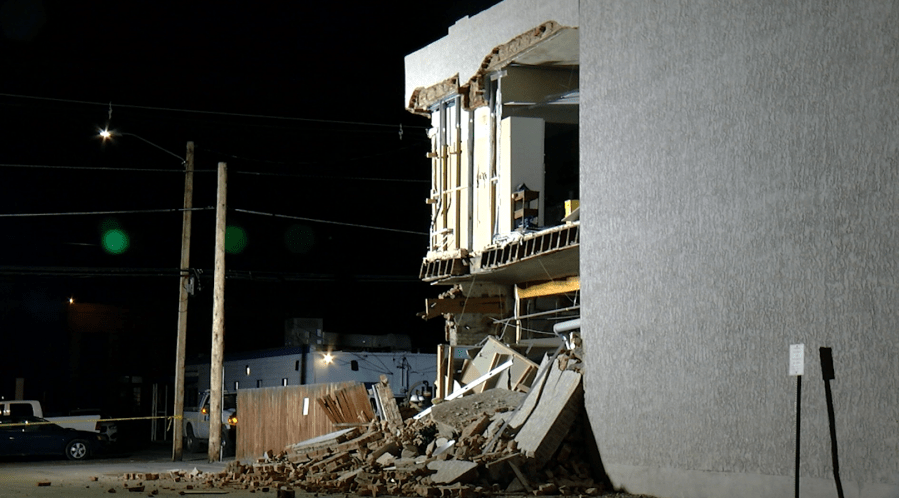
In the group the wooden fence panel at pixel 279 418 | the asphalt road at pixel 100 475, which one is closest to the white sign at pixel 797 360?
the asphalt road at pixel 100 475

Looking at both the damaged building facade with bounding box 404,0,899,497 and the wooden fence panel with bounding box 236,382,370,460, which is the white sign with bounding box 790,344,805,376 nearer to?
the damaged building facade with bounding box 404,0,899,497

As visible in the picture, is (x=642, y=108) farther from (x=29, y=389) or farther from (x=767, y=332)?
(x=29, y=389)

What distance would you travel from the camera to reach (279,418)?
91.7ft

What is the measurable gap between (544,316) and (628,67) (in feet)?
39.4

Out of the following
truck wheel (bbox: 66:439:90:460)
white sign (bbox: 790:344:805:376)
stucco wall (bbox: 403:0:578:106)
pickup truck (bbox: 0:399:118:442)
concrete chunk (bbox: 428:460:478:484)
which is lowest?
truck wheel (bbox: 66:439:90:460)

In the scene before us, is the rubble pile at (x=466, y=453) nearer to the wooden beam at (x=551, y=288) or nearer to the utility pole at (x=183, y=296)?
the wooden beam at (x=551, y=288)

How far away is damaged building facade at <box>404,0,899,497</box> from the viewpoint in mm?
13359

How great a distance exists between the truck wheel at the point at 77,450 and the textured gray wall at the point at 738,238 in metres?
19.6

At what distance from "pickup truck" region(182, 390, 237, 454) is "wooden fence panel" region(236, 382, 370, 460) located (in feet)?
9.54

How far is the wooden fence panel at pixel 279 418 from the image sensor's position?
1007 inches

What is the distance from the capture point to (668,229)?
55.1 ft

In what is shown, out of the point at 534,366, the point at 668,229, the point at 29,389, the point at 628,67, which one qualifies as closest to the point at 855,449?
the point at 668,229

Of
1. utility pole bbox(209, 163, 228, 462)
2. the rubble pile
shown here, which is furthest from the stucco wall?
the rubble pile

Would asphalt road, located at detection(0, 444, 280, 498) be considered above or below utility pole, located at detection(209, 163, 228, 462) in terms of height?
below
